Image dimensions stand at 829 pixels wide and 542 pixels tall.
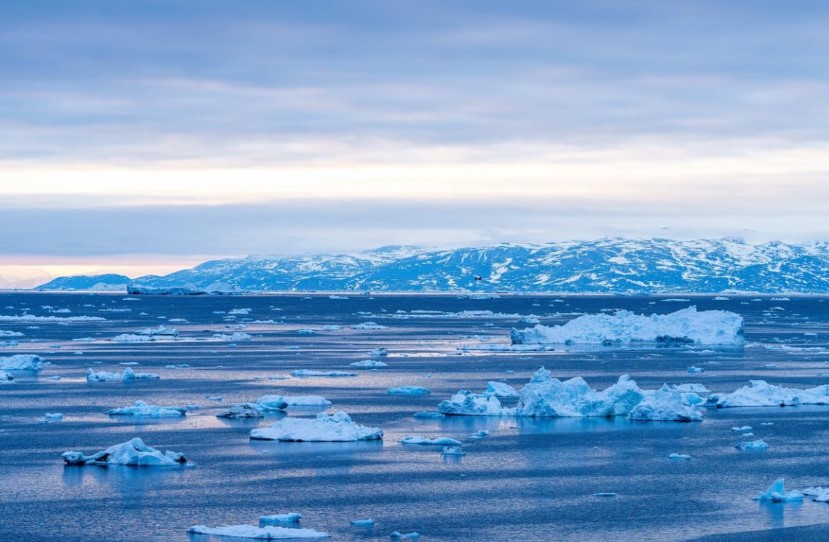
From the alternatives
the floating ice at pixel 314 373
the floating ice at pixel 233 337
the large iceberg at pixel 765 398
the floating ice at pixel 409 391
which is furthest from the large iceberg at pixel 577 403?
the floating ice at pixel 233 337

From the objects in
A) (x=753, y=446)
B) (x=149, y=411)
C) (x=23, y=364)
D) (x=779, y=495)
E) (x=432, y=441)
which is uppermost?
(x=23, y=364)

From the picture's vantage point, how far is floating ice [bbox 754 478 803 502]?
63.8 ft

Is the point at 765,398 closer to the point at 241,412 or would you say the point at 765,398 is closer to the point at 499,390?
the point at 499,390

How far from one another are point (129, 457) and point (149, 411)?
7.71m

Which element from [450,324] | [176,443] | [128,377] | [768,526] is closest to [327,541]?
[768,526]

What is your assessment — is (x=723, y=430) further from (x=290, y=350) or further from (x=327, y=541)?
(x=290, y=350)

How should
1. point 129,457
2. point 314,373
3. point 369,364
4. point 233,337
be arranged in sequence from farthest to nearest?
point 233,337 < point 369,364 < point 314,373 < point 129,457

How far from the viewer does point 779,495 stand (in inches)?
766

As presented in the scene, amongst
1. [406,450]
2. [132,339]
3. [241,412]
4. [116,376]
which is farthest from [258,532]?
[132,339]

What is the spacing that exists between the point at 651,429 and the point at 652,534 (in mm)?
11987

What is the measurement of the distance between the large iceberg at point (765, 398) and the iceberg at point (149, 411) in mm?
14034

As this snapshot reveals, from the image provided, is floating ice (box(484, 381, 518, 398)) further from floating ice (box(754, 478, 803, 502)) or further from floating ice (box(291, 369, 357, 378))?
floating ice (box(754, 478, 803, 502))

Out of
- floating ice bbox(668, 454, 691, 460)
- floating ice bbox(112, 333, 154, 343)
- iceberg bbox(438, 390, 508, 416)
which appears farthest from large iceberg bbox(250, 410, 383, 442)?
floating ice bbox(112, 333, 154, 343)

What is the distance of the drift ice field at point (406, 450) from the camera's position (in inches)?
705
